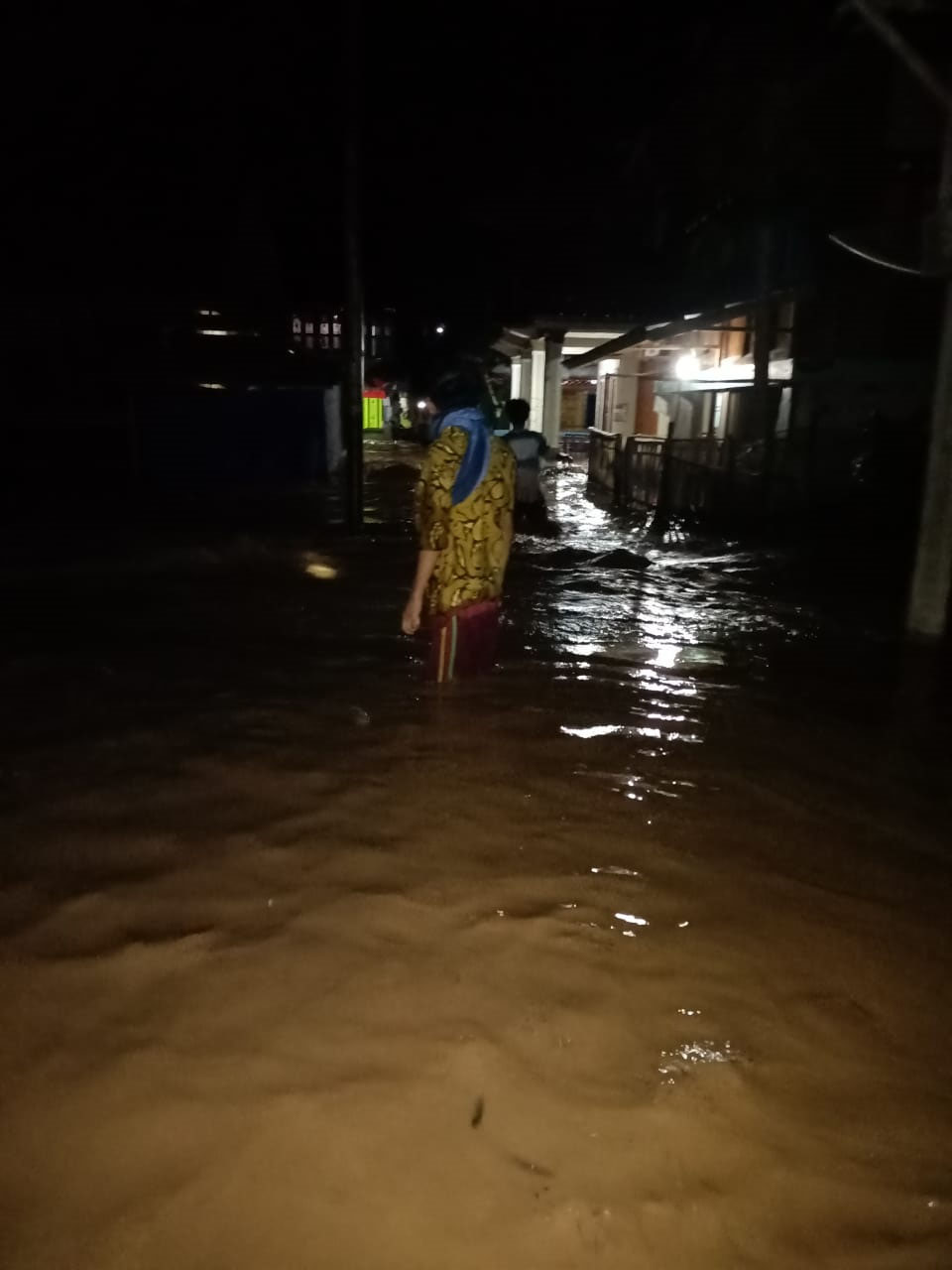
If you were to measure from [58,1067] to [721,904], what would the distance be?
232cm

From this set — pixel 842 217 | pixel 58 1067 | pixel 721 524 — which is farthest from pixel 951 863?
pixel 842 217

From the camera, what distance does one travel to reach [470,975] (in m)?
3.18

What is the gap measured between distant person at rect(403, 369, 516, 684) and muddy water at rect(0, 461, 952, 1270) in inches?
27.3

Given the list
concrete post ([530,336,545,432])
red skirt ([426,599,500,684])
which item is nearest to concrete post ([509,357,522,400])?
concrete post ([530,336,545,432])

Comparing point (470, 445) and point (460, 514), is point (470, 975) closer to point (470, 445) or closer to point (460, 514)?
point (460, 514)

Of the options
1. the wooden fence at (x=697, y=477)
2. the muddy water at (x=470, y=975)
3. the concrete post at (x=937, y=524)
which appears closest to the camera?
the muddy water at (x=470, y=975)

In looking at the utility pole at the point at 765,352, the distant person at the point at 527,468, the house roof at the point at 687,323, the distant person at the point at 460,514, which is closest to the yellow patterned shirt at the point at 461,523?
the distant person at the point at 460,514

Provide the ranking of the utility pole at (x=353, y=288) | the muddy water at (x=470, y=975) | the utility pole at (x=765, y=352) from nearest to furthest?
the muddy water at (x=470, y=975) < the utility pole at (x=353, y=288) < the utility pole at (x=765, y=352)

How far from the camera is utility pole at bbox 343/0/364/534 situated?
1145 cm

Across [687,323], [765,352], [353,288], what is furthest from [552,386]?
[353,288]

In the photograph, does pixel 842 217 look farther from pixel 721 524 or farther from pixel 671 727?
pixel 671 727

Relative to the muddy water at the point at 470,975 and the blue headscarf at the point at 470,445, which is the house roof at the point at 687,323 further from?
the blue headscarf at the point at 470,445

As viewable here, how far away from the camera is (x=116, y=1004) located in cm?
300

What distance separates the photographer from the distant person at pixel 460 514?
5.05 m
